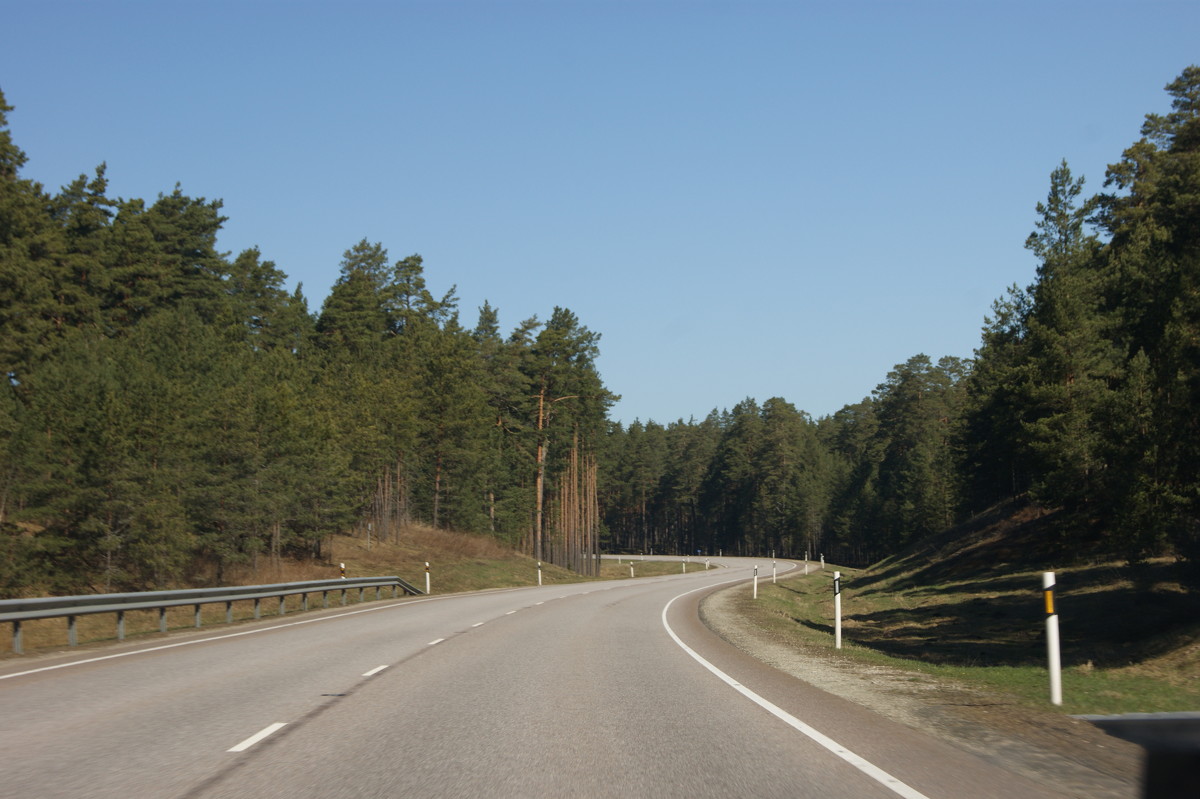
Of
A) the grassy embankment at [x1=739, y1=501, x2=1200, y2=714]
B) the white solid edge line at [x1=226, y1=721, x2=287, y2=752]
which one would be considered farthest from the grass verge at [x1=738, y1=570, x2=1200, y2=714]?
the white solid edge line at [x1=226, y1=721, x2=287, y2=752]

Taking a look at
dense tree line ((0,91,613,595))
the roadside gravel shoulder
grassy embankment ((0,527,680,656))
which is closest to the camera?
the roadside gravel shoulder

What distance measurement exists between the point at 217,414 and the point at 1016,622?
33.3 metres

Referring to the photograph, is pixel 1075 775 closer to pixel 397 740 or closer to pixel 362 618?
pixel 397 740

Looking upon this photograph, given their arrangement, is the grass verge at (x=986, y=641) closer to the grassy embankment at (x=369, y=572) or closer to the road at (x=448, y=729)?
the road at (x=448, y=729)

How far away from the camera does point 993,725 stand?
887 cm

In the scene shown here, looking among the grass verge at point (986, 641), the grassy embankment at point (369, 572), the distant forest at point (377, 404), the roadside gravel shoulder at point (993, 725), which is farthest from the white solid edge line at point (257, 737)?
the distant forest at point (377, 404)

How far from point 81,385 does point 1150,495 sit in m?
38.1

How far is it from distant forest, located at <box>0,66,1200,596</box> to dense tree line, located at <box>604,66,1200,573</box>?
0.16m

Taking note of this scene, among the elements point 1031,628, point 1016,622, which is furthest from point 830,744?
point 1016,622

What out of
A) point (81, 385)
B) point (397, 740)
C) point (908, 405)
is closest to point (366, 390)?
point (81, 385)

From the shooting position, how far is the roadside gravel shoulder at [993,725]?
6641 mm

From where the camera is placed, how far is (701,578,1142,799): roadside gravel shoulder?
664 centimetres

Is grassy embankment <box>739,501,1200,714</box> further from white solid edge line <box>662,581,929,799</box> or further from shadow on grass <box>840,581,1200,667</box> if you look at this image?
white solid edge line <box>662,581,929,799</box>

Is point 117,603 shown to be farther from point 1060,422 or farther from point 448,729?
point 1060,422
